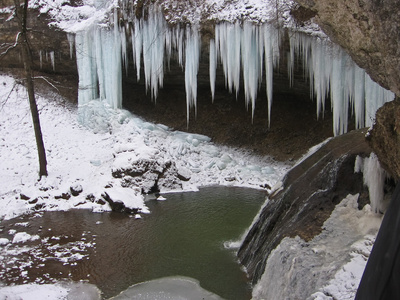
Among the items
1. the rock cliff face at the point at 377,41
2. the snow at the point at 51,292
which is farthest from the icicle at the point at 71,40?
the rock cliff face at the point at 377,41

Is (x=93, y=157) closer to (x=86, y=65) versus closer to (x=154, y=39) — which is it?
(x=86, y=65)

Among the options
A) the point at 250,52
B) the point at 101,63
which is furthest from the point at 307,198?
the point at 101,63

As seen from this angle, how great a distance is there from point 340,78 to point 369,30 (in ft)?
22.8

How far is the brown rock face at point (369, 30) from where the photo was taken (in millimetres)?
2741

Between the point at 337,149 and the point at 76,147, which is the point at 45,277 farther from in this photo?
the point at 76,147

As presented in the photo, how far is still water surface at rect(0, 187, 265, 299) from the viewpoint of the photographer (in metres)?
5.72

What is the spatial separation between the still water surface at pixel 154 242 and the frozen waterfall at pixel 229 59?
3235 mm

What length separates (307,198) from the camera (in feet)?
17.0

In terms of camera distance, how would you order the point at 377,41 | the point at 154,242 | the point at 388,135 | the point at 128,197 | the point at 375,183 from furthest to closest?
the point at 128,197
the point at 154,242
the point at 375,183
the point at 388,135
the point at 377,41

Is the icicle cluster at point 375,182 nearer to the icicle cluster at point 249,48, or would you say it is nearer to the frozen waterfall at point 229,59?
the frozen waterfall at point 229,59

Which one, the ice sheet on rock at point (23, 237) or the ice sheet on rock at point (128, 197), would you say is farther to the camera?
the ice sheet on rock at point (128, 197)

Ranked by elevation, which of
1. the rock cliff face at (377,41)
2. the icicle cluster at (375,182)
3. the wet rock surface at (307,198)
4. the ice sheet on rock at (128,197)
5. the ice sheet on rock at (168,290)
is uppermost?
the rock cliff face at (377,41)

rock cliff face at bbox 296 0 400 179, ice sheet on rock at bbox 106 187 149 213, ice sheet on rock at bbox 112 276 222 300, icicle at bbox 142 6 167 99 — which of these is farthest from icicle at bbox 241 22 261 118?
rock cliff face at bbox 296 0 400 179

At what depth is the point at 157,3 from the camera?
11688 millimetres
